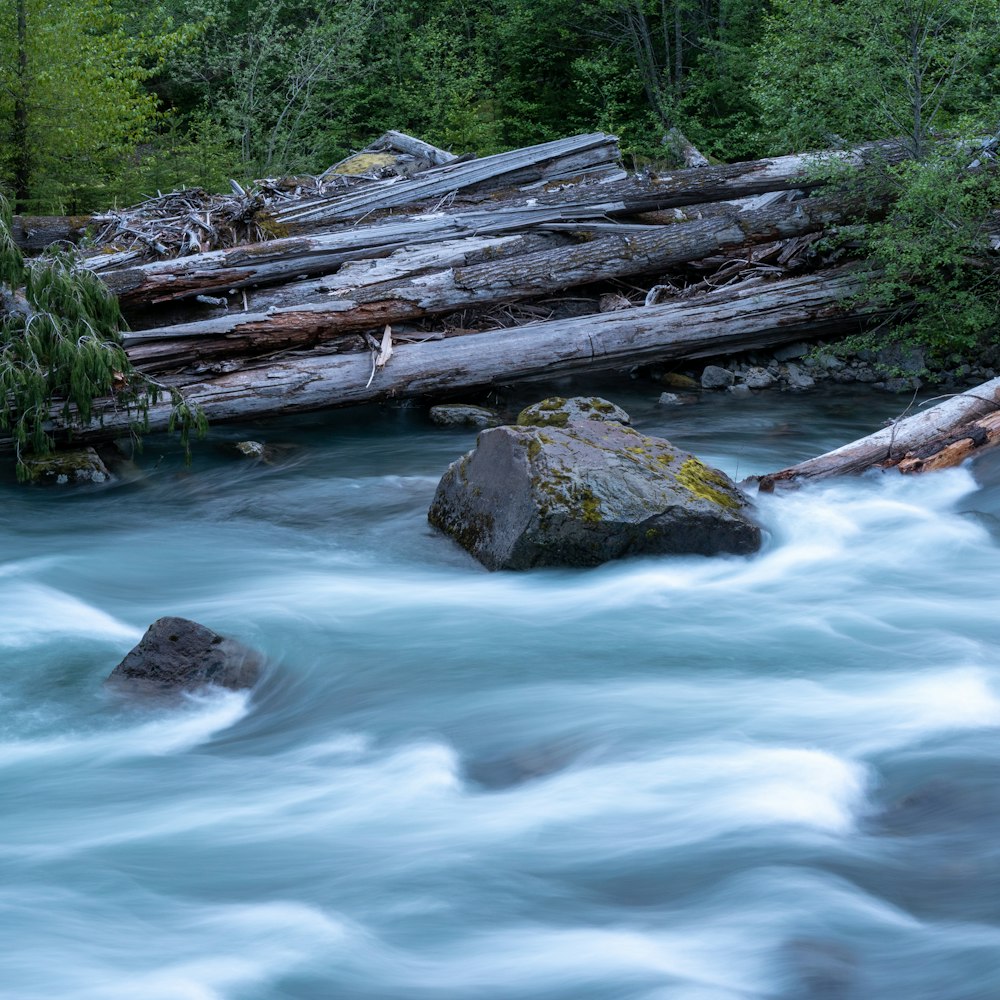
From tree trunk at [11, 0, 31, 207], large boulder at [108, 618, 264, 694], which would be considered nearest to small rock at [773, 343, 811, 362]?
large boulder at [108, 618, 264, 694]

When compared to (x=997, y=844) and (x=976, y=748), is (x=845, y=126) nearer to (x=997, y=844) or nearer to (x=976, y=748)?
(x=976, y=748)

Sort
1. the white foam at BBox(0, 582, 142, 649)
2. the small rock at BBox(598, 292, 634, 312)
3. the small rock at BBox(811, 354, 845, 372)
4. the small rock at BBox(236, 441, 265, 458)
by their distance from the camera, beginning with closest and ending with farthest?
→ the white foam at BBox(0, 582, 142, 649) → the small rock at BBox(236, 441, 265, 458) → the small rock at BBox(598, 292, 634, 312) → the small rock at BBox(811, 354, 845, 372)

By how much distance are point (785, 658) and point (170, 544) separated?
4367 millimetres

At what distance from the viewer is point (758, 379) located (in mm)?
11359

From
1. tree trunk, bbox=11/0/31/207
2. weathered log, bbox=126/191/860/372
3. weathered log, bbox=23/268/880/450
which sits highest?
tree trunk, bbox=11/0/31/207

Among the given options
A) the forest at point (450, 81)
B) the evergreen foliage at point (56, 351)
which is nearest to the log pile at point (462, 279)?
the evergreen foliage at point (56, 351)

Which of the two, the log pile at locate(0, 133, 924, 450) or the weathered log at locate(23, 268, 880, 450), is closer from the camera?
the weathered log at locate(23, 268, 880, 450)

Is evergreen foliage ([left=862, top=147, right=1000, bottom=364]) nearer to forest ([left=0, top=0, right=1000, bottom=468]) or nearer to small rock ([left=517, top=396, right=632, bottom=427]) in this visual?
forest ([left=0, top=0, right=1000, bottom=468])

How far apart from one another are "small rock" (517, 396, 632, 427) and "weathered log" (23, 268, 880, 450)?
60.7 inches

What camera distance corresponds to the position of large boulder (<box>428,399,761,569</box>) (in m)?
6.66

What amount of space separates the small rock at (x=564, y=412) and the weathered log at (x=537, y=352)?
1.54m

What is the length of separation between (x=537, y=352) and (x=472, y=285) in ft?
3.19

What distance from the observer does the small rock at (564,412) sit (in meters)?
8.24

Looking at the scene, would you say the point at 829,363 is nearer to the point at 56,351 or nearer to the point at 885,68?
the point at 885,68
